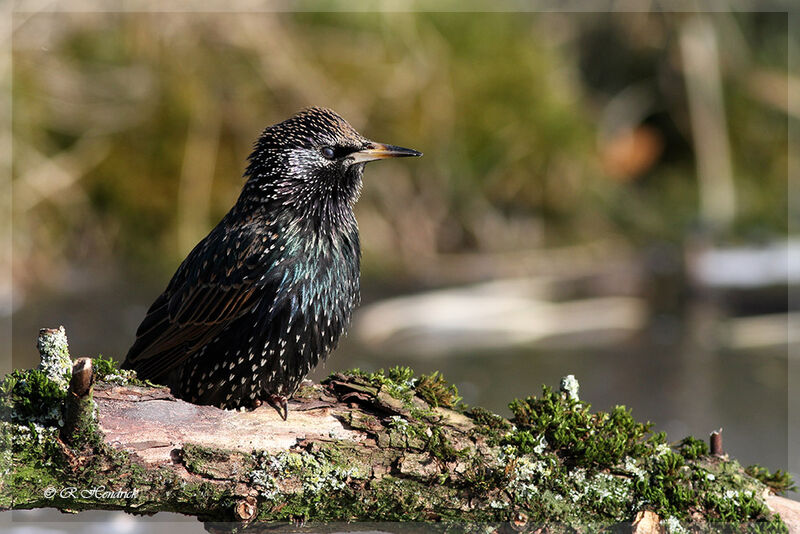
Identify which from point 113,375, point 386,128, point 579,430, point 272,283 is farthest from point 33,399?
point 386,128

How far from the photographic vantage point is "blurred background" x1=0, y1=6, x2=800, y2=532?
18.6ft

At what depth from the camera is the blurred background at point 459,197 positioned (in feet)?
18.6

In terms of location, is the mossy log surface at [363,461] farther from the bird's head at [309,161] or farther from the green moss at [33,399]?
the bird's head at [309,161]

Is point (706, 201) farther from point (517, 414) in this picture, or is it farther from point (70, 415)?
point (70, 415)

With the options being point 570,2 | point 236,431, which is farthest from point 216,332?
point 570,2

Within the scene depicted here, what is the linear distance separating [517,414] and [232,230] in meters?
1.10

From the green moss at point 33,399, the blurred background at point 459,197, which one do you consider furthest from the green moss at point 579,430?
the blurred background at point 459,197

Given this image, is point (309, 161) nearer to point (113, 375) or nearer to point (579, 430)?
point (113, 375)

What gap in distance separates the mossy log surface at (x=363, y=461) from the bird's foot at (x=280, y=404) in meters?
0.02

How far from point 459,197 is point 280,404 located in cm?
399

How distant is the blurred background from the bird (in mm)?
2099

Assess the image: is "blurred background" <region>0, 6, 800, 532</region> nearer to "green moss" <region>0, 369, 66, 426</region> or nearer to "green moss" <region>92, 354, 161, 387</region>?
"green moss" <region>92, 354, 161, 387</region>

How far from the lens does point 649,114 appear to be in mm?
7859

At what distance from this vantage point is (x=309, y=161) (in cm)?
298
